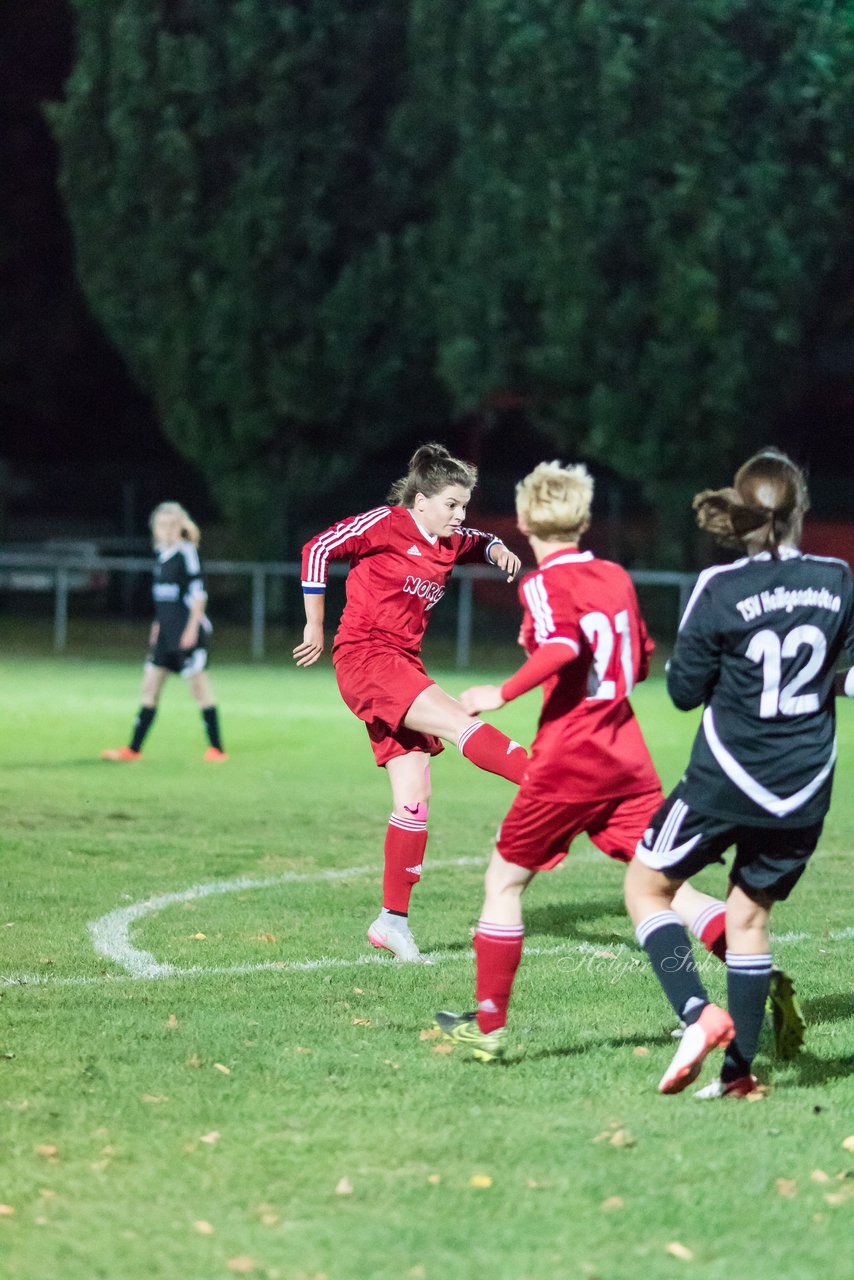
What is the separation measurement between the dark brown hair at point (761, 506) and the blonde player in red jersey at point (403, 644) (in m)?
1.97

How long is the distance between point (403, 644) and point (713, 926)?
2184mm

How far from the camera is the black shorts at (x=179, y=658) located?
13164 millimetres

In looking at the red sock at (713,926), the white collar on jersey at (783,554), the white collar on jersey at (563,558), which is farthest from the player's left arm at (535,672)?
the red sock at (713,926)

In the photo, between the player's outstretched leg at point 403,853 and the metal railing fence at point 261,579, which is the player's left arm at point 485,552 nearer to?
the player's outstretched leg at point 403,853

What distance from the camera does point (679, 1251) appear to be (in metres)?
3.86

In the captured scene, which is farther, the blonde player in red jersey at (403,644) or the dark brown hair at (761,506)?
the blonde player in red jersey at (403,644)

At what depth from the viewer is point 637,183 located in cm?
2520

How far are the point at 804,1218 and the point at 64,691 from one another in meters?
15.5

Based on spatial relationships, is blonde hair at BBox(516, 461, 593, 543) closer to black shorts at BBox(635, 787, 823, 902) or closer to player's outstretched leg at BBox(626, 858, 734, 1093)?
black shorts at BBox(635, 787, 823, 902)

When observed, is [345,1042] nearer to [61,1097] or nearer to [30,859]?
[61,1097]

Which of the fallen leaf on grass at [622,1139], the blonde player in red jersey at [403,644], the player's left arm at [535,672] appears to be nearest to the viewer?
the fallen leaf on grass at [622,1139]

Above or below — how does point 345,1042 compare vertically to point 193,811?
above

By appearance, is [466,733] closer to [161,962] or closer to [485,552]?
[485,552]

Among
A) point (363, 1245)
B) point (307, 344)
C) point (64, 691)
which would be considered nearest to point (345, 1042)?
point (363, 1245)
